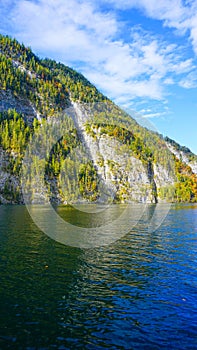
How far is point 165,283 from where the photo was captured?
1213 inches

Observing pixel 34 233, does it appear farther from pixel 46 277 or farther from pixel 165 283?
pixel 165 283

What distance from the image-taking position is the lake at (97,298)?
19.5 m

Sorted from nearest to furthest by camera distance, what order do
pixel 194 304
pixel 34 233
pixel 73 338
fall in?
pixel 73 338 → pixel 194 304 → pixel 34 233

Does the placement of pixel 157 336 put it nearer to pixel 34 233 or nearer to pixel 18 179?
pixel 34 233

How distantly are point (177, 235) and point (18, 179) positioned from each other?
499ft

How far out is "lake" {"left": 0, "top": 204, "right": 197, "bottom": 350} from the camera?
63.8 ft

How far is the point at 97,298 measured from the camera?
26.6 meters

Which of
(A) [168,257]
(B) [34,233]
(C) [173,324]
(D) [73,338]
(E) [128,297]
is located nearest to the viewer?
(D) [73,338]

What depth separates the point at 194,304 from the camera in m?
25.1

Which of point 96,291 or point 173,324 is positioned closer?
point 173,324

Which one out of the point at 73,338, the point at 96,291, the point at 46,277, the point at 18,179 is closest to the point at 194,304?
the point at 96,291

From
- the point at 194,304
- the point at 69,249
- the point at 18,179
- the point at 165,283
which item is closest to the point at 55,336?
the point at 194,304

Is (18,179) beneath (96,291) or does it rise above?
above

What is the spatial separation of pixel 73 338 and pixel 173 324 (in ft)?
25.5
